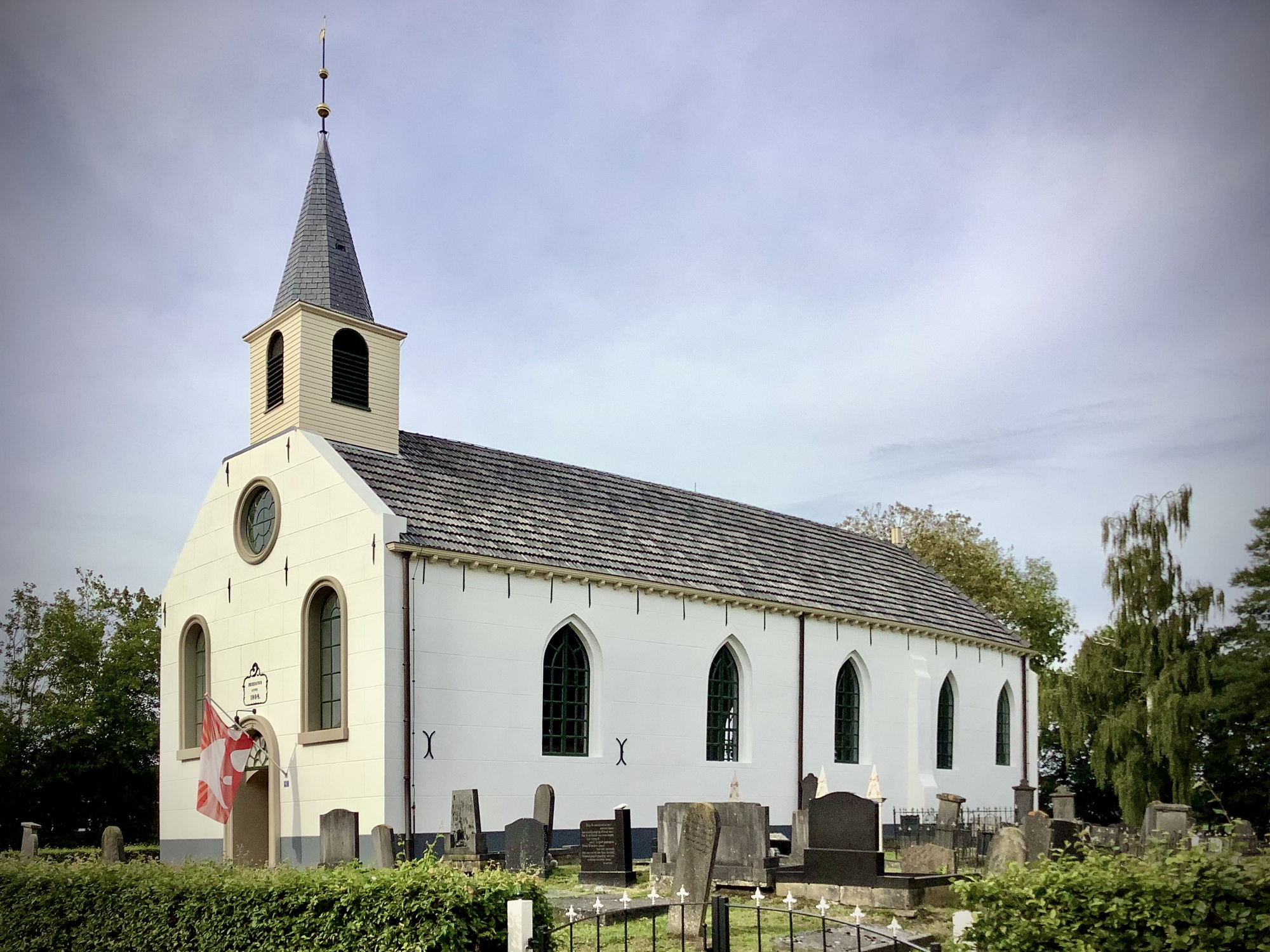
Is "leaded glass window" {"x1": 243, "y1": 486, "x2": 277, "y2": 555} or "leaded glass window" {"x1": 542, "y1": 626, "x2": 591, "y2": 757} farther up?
"leaded glass window" {"x1": 243, "y1": 486, "x2": 277, "y2": 555}

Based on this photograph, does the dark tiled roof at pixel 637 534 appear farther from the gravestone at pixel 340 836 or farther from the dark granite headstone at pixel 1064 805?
the dark granite headstone at pixel 1064 805

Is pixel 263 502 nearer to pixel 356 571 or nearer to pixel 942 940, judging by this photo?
pixel 356 571

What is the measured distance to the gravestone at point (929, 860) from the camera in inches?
632

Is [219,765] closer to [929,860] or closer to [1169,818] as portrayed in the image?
[929,860]

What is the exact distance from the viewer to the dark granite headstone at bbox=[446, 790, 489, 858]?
18.3 meters

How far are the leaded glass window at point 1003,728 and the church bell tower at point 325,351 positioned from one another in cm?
2001

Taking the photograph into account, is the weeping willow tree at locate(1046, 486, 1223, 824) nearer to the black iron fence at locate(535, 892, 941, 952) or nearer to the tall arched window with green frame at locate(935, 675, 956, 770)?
the tall arched window with green frame at locate(935, 675, 956, 770)

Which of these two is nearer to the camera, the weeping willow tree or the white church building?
the white church building

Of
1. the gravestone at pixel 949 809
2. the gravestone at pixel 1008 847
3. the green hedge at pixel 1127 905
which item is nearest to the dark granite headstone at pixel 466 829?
the gravestone at pixel 1008 847

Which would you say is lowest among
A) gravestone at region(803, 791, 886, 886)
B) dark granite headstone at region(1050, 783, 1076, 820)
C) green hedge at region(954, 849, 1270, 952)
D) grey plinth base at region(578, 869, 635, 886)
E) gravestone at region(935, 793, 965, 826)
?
dark granite headstone at region(1050, 783, 1076, 820)

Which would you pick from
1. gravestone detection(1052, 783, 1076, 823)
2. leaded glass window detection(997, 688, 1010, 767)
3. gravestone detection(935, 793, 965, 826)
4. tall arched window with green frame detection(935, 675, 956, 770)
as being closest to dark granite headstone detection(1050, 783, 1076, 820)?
gravestone detection(1052, 783, 1076, 823)

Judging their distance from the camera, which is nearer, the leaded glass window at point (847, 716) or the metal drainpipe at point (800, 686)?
the metal drainpipe at point (800, 686)

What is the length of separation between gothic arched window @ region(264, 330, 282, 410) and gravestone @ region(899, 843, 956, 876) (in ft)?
47.2

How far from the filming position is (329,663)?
840 inches
